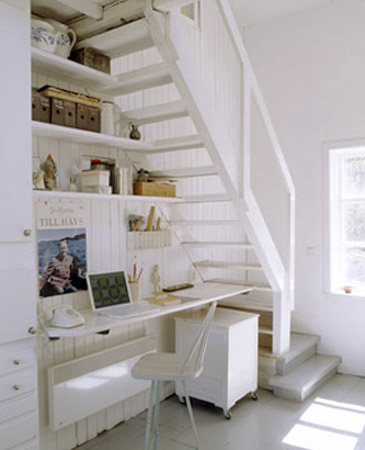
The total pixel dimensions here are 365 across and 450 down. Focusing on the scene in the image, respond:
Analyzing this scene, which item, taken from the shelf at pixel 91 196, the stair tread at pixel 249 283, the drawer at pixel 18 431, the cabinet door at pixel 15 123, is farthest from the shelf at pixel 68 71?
the stair tread at pixel 249 283

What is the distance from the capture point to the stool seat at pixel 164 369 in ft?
7.29

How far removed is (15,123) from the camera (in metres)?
1.81

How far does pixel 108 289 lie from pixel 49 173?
821 mm

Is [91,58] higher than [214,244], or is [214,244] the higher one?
[91,58]

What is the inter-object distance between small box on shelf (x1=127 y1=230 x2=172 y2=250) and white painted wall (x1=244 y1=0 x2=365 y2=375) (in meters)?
1.69

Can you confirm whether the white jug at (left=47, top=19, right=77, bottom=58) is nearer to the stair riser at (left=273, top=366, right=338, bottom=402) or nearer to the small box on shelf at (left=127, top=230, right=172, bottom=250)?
the small box on shelf at (left=127, top=230, right=172, bottom=250)

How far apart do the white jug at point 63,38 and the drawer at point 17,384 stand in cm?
162

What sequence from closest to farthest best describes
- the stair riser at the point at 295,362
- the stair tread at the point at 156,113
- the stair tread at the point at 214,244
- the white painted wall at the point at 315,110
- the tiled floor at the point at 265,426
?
the stair tread at the point at 156,113, the tiled floor at the point at 265,426, the stair tread at the point at 214,244, the stair riser at the point at 295,362, the white painted wall at the point at 315,110

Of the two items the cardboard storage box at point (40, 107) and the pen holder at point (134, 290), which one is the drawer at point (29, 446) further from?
the cardboard storage box at point (40, 107)

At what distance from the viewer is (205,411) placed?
327 cm

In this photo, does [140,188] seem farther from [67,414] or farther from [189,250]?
[67,414]

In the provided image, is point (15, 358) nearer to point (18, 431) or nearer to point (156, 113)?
point (18, 431)

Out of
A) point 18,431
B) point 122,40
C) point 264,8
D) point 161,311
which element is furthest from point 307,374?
point 264,8

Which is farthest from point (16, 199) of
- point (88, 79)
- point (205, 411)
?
point (205, 411)
